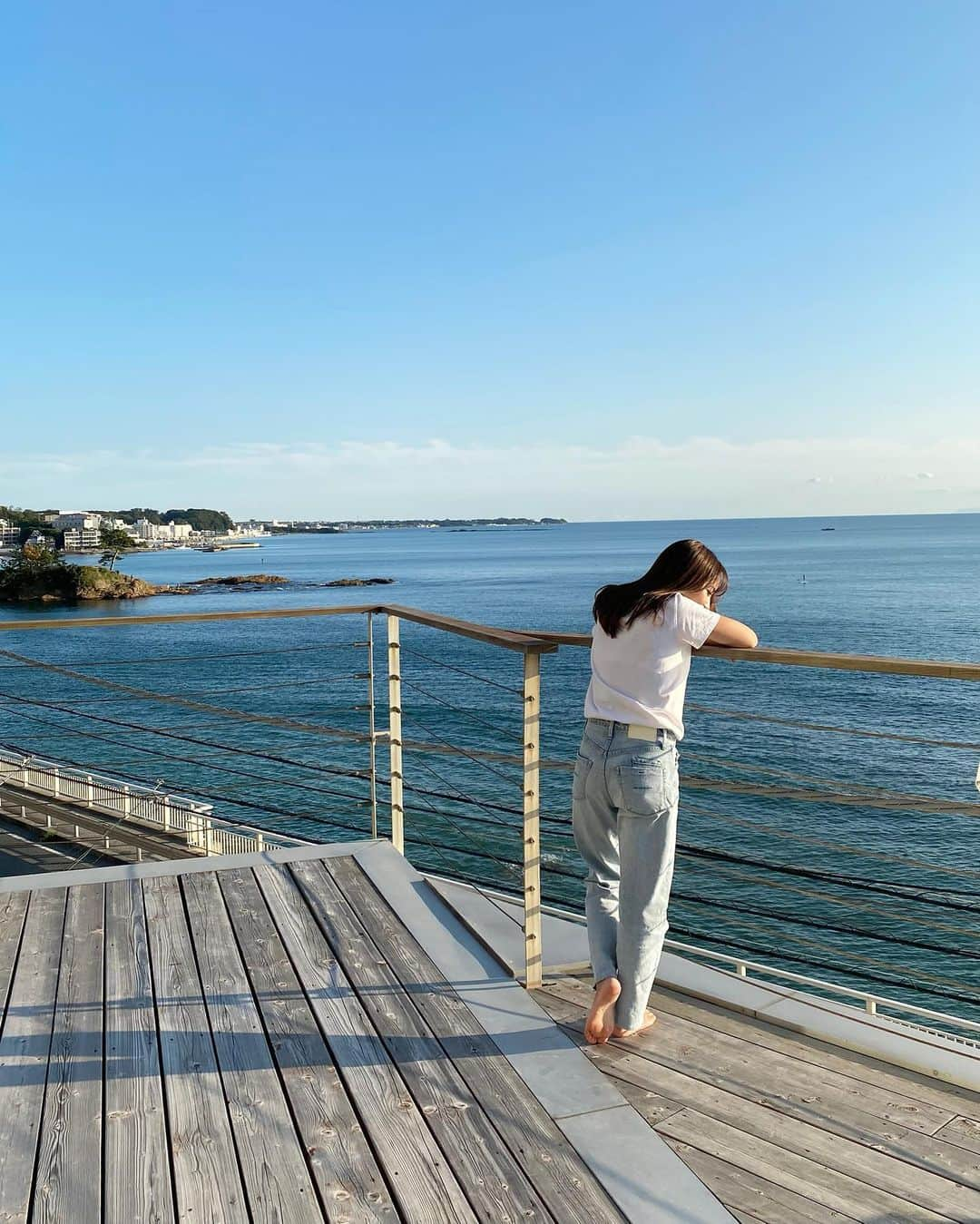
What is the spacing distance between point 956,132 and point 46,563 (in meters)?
68.6

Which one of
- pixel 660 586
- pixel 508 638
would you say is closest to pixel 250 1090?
pixel 508 638

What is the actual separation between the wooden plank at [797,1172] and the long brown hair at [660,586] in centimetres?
111

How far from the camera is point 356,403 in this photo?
195ft

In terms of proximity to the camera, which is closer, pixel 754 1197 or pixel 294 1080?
pixel 754 1197

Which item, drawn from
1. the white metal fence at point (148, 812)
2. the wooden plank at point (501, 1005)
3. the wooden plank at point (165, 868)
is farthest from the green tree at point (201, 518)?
the wooden plank at point (501, 1005)

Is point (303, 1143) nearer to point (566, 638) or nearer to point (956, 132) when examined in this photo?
point (566, 638)

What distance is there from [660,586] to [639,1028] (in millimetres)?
1159

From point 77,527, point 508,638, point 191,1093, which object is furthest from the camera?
point 77,527

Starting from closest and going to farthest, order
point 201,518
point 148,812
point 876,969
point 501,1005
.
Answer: point 501,1005
point 876,969
point 148,812
point 201,518

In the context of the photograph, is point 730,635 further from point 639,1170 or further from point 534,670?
point 639,1170

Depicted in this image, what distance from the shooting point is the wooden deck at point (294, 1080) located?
1652 mm

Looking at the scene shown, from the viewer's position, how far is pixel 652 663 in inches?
84.5

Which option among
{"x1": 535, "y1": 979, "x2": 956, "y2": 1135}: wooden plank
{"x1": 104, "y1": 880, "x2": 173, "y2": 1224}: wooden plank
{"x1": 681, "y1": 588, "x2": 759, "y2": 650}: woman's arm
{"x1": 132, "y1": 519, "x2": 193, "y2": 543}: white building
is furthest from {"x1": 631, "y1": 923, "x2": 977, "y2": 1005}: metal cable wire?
{"x1": 132, "y1": 519, "x2": 193, "y2": 543}: white building

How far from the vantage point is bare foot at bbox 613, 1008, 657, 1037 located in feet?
7.41
